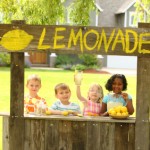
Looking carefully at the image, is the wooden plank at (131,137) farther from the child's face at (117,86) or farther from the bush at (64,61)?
the bush at (64,61)

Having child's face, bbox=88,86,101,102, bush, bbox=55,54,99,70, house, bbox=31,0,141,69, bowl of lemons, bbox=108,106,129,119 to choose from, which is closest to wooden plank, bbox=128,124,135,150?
bowl of lemons, bbox=108,106,129,119

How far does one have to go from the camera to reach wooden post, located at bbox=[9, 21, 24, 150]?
5.34m

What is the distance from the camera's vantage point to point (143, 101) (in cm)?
525

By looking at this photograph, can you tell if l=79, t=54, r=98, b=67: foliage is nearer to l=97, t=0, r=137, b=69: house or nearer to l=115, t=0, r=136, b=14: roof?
l=97, t=0, r=137, b=69: house

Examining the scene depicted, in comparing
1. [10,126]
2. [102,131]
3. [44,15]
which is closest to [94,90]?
[102,131]

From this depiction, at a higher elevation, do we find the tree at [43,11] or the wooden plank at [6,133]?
the tree at [43,11]

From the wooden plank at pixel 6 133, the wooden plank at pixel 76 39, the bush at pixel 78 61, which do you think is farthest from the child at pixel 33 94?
the bush at pixel 78 61

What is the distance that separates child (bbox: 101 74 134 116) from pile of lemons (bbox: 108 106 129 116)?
0.16 metres

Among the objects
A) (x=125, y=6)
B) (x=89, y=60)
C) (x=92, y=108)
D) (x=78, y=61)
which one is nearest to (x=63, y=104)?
→ (x=92, y=108)

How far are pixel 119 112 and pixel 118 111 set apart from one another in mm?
16

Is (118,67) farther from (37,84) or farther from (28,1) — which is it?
Result: (37,84)

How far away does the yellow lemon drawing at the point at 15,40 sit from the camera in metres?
5.29

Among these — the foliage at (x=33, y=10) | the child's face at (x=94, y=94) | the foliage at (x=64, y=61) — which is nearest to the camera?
the child's face at (x=94, y=94)

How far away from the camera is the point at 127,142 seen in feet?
17.5
